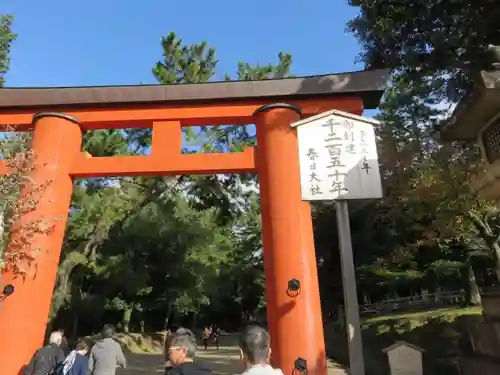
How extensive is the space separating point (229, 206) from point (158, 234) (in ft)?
15.3

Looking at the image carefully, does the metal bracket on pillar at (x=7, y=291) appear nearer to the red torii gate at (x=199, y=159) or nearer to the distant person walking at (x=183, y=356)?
the red torii gate at (x=199, y=159)

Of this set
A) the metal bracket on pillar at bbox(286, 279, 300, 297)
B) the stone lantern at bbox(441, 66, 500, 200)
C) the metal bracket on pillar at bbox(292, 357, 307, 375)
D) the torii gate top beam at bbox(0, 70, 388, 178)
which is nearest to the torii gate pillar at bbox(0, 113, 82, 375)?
the torii gate top beam at bbox(0, 70, 388, 178)

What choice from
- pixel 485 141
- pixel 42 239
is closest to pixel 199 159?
pixel 42 239

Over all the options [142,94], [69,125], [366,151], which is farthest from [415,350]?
[69,125]

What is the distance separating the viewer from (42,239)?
21.8ft

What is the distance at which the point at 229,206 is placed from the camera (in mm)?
13727

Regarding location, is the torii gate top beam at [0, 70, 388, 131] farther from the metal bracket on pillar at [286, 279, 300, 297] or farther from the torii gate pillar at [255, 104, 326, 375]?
the metal bracket on pillar at [286, 279, 300, 297]

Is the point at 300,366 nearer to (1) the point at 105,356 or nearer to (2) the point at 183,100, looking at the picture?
(1) the point at 105,356

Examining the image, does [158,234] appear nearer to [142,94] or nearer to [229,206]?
[229,206]

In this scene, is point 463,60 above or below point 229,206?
above

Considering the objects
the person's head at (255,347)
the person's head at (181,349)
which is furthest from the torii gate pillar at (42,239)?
the person's head at (255,347)

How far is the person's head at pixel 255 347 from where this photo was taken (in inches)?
91.1

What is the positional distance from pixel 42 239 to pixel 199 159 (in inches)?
112

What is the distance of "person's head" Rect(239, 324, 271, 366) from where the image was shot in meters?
2.31
